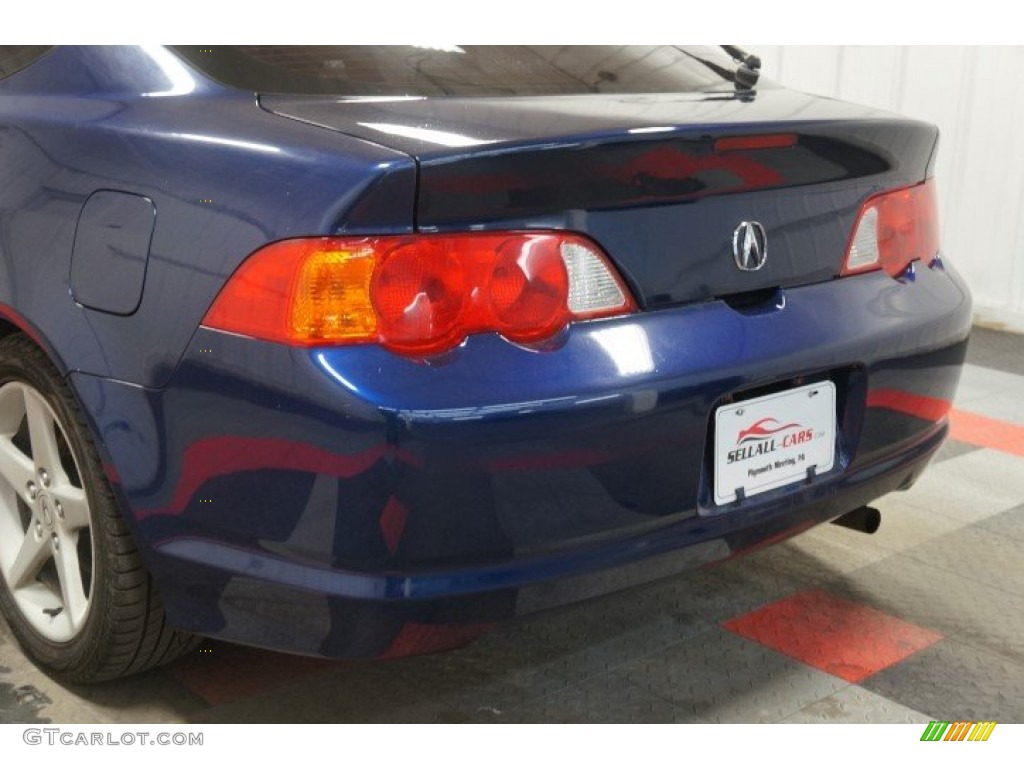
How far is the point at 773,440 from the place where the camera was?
6.70ft

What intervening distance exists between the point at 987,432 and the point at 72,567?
9.33ft

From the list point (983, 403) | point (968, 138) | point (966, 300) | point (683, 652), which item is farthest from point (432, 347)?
point (968, 138)

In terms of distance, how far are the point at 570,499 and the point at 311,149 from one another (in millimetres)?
614

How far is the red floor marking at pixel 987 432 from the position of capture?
383 cm

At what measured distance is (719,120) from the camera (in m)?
2.01

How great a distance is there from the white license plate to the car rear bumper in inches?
1.0

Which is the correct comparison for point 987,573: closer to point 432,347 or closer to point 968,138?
point 432,347

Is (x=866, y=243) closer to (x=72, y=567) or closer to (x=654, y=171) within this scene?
(x=654, y=171)

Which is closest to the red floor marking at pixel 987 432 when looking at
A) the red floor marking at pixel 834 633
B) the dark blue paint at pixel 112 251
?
the red floor marking at pixel 834 633

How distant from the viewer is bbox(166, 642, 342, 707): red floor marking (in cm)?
232

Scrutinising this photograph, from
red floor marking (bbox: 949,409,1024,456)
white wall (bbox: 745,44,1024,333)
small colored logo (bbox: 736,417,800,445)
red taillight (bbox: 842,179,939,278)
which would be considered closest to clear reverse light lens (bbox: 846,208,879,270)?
red taillight (bbox: 842,179,939,278)
